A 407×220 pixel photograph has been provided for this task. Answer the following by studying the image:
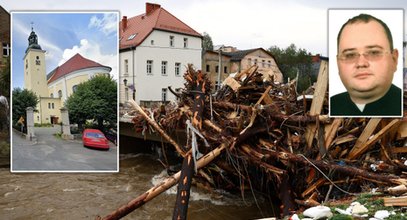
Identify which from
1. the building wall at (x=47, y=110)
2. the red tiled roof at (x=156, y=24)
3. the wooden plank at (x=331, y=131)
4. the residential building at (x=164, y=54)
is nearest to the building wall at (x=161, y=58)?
the residential building at (x=164, y=54)

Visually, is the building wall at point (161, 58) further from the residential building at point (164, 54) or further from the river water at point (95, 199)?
the river water at point (95, 199)

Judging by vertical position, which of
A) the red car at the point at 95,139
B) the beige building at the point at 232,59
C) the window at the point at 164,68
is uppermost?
the beige building at the point at 232,59

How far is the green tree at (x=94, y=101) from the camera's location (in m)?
5.23

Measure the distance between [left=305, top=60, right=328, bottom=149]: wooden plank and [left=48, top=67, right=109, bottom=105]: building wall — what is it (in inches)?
111

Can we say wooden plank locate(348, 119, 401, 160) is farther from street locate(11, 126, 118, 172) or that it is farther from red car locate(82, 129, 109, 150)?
red car locate(82, 129, 109, 150)

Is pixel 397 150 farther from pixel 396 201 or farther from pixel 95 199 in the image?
pixel 95 199

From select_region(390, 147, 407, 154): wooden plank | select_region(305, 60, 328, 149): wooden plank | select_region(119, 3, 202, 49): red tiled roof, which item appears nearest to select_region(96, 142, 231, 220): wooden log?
select_region(305, 60, 328, 149): wooden plank

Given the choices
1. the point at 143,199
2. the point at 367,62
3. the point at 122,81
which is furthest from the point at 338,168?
the point at 122,81

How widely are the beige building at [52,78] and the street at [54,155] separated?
0.74 ft

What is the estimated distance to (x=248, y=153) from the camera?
19.9 feet

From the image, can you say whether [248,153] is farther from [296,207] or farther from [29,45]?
[29,45]

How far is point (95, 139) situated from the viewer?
5.57 meters

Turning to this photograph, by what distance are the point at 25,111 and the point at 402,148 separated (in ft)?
16.3

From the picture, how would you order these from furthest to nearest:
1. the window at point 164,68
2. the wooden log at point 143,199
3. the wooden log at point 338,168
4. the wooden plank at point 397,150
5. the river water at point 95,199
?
the window at point 164,68
the river water at point 95,199
the wooden plank at point 397,150
the wooden log at point 143,199
the wooden log at point 338,168
